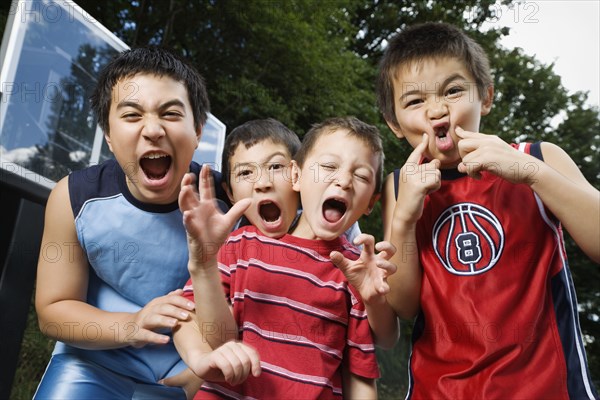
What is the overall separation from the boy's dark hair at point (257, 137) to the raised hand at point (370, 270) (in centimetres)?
62

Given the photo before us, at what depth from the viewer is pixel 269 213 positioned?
6.41ft

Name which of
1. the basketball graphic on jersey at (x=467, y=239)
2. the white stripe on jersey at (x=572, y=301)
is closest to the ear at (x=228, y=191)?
the basketball graphic on jersey at (x=467, y=239)

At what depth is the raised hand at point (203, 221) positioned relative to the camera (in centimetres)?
146

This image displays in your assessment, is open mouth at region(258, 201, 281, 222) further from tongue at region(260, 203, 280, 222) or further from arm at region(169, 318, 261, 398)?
arm at region(169, 318, 261, 398)

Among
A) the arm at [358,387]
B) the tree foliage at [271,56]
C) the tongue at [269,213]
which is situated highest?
the tree foliage at [271,56]

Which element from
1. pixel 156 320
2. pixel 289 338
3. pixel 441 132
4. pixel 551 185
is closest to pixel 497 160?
pixel 551 185

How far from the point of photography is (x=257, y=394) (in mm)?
1526

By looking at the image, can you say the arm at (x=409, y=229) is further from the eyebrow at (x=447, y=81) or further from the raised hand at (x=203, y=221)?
the raised hand at (x=203, y=221)

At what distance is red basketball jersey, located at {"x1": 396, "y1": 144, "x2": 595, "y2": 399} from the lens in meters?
1.55

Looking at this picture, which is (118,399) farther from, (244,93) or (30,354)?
(244,93)

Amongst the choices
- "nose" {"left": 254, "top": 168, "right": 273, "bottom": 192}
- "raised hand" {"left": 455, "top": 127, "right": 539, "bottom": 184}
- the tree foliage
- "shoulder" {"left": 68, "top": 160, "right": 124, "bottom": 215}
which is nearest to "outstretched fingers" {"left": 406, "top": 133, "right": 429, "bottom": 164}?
"raised hand" {"left": 455, "top": 127, "right": 539, "bottom": 184}

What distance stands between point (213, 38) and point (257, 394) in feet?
27.2

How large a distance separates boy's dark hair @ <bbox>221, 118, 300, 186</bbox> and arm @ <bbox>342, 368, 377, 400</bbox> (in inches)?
31.4

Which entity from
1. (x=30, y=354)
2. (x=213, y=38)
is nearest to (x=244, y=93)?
(x=213, y=38)
